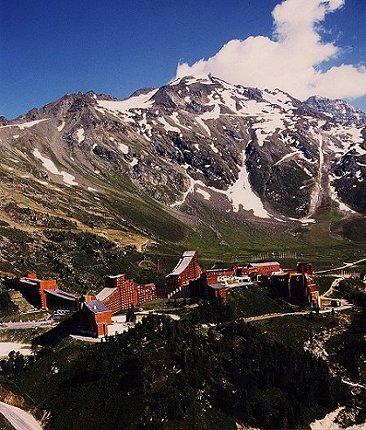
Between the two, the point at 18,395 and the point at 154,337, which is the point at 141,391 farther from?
the point at 18,395

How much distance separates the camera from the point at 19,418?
73312 millimetres

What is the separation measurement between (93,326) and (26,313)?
29.2 metres

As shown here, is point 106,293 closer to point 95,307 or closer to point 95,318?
point 95,307

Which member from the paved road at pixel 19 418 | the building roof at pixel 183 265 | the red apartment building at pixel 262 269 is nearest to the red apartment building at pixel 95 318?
the paved road at pixel 19 418

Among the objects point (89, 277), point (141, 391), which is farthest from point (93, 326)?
point (89, 277)

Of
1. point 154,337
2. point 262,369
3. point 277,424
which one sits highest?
point 154,337

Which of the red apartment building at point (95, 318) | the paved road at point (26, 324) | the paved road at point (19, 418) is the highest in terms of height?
the red apartment building at point (95, 318)

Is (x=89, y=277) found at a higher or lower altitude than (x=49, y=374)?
higher

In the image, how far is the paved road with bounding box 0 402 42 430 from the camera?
70938mm

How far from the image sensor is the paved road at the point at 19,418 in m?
70.9

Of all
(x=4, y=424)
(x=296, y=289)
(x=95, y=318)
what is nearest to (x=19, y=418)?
(x=4, y=424)

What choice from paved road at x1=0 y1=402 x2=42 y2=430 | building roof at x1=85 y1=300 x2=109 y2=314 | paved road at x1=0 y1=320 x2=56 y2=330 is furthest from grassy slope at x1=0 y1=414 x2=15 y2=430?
paved road at x1=0 y1=320 x2=56 y2=330

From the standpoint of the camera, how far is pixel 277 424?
74688 mm

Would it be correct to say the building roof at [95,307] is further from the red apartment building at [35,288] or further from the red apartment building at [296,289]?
the red apartment building at [296,289]
